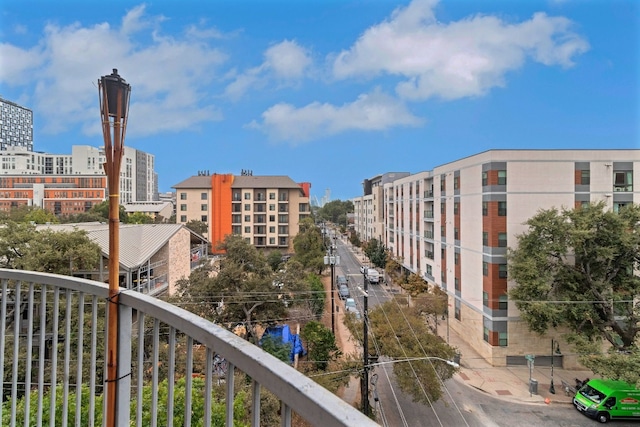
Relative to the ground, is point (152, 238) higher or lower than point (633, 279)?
higher

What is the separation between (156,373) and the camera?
990mm

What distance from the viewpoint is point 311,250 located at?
1855cm

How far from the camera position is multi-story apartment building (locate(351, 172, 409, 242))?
1050 inches

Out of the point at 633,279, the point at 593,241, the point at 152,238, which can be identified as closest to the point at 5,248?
the point at 152,238

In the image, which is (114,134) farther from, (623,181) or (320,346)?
(623,181)

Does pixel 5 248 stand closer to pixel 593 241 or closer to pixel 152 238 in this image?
pixel 152 238

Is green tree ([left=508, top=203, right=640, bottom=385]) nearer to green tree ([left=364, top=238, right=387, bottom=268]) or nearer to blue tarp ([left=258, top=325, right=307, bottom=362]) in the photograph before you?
blue tarp ([left=258, top=325, right=307, bottom=362])

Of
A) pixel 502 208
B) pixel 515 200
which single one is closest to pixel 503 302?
pixel 502 208

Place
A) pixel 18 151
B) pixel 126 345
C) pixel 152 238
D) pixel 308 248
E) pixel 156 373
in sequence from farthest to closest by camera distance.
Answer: pixel 18 151 → pixel 308 248 → pixel 152 238 → pixel 126 345 → pixel 156 373

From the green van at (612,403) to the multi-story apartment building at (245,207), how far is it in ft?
64.1

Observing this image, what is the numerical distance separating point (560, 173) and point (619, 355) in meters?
4.78

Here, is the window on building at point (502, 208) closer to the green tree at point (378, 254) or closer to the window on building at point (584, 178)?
the window on building at point (584, 178)

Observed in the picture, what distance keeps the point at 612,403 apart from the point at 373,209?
72.3 feet

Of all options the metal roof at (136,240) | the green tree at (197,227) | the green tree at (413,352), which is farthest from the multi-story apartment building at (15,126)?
the green tree at (413,352)
